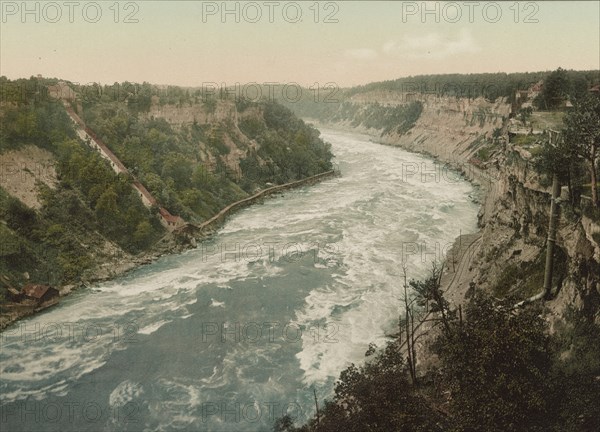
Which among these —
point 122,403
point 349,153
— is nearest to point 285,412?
point 122,403

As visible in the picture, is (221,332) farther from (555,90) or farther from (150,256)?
(555,90)

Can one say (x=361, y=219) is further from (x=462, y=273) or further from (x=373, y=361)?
(x=373, y=361)

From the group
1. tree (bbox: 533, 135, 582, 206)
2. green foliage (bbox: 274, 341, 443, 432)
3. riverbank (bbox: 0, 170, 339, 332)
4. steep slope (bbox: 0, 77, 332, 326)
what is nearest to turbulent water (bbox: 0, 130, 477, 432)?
riverbank (bbox: 0, 170, 339, 332)

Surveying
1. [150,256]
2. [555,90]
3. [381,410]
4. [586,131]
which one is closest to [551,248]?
[586,131]

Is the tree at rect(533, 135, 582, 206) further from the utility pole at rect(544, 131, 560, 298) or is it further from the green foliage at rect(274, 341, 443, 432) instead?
the green foliage at rect(274, 341, 443, 432)

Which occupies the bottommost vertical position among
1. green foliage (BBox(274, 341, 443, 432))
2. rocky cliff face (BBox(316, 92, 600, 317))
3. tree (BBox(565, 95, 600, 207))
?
green foliage (BBox(274, 341, 443, 432))
